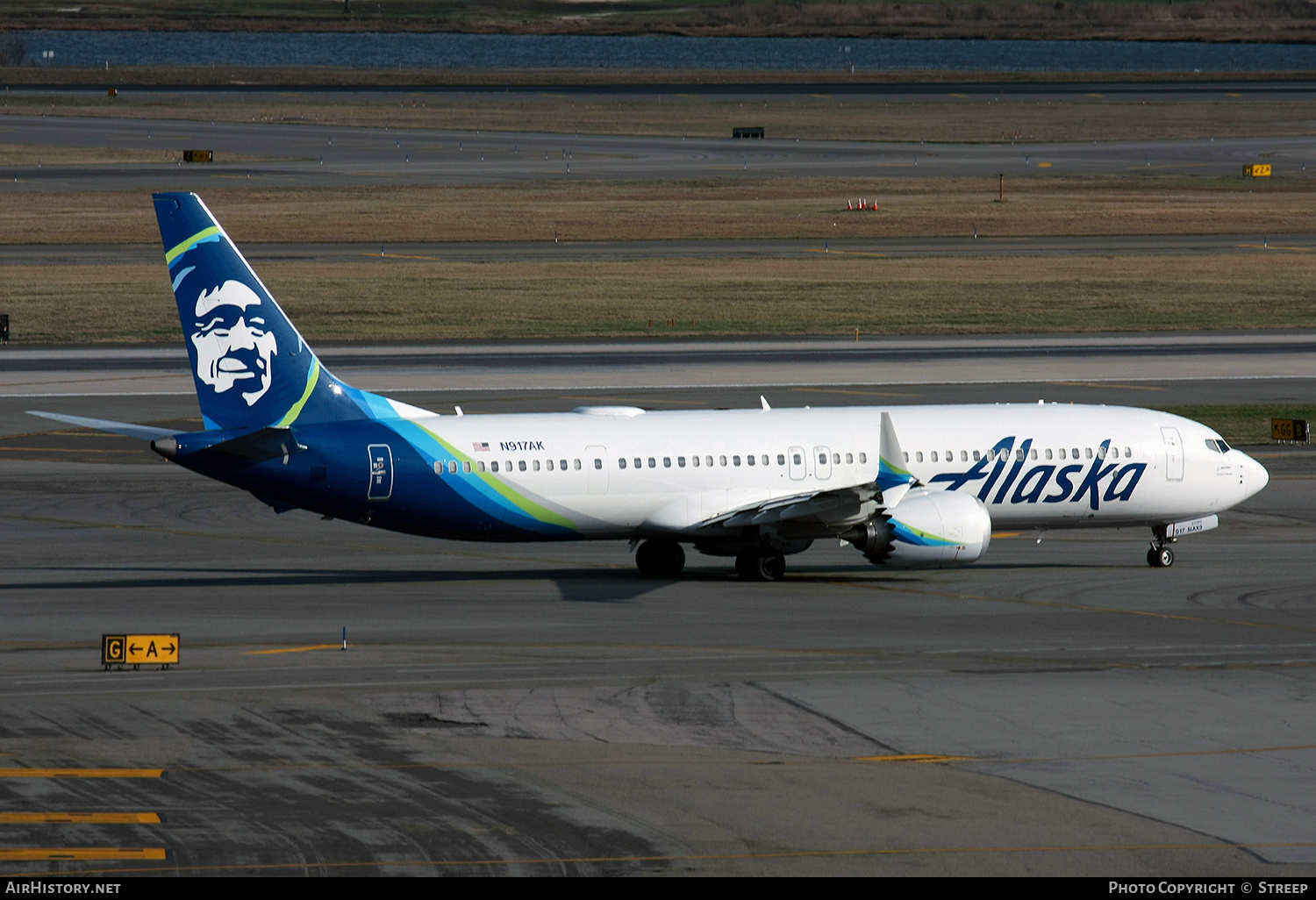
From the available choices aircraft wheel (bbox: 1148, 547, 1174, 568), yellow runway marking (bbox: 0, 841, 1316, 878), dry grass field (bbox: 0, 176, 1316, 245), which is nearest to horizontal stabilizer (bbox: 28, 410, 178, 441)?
yellow runway marking (bbox: 0, 841, 1316, 878)

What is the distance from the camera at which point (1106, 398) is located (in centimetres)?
7012

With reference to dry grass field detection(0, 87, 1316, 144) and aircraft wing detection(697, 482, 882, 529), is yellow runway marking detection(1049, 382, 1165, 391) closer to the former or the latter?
aircraft wing detection(697, 482, 882, 529)

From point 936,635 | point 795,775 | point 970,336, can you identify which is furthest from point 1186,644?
point 970,336

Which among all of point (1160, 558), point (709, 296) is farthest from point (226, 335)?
point (709, 296)

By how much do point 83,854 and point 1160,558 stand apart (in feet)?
99.2

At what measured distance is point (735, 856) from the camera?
2225 cm

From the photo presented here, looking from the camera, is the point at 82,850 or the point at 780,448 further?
the point at 780,448

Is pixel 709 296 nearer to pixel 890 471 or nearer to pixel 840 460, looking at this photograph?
pixel 840 460

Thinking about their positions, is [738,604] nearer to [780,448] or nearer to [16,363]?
[780,448]

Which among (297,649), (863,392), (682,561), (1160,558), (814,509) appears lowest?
(297,649)

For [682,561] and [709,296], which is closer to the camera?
[682,561]

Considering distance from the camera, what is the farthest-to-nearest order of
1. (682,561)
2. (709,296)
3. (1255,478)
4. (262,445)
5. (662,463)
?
(709,296) → (1255,478) → (682,561) → (662,463) → (262,445)
